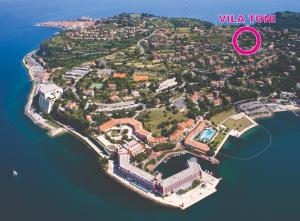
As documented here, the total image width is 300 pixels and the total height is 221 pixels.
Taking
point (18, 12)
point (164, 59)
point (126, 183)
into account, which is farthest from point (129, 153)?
point (18, 12)

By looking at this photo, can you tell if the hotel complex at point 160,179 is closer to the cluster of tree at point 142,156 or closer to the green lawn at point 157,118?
the cluster of tree at point 142,156

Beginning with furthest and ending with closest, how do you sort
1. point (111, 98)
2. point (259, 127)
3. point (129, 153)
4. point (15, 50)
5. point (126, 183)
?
point (15, 50)
point (111, 98)
point (259, 127)
point (129, 153)
point (126, 183)

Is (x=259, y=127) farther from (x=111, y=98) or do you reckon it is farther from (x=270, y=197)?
(x=111, y=98)

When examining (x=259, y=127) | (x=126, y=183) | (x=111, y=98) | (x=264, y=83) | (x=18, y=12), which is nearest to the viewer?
(x=126, y=183)

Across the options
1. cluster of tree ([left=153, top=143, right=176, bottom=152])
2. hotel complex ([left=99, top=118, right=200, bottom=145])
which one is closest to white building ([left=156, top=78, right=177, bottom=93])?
hotel complex ([left=99, top=118, right=200, bottom=145])

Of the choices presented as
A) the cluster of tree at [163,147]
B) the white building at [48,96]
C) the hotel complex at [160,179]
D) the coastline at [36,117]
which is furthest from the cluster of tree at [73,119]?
the hotel complex at [160,179]

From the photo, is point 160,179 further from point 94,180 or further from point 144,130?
point 144,130
